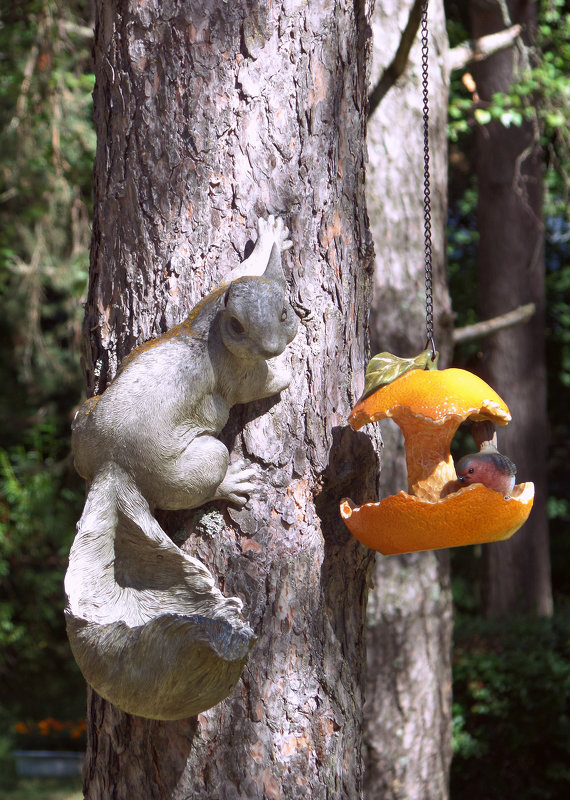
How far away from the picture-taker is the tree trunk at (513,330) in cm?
758

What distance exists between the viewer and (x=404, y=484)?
4281mm

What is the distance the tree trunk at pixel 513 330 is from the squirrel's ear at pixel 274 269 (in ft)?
20.0

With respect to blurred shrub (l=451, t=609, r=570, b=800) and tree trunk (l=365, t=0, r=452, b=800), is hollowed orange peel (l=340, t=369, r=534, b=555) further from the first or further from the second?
blurred shrub (l=451, t=609, r=570, b=800)

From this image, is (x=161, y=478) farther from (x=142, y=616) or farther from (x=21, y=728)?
(x=21, y=728)

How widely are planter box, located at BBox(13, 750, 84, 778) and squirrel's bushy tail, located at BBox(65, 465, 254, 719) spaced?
5.85m

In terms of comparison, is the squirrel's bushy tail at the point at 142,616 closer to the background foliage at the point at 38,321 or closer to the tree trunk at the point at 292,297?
the tree trunk at the point at 292,297

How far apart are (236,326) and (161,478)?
367mm

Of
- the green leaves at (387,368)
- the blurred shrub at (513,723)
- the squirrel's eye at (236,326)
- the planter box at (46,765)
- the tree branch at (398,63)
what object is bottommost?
the planter box at (46,765)

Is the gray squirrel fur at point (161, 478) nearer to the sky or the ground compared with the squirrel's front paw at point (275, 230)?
nearer to the ground

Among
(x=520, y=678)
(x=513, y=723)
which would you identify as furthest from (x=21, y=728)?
(x=520, y=678)

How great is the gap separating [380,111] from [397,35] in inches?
19.2

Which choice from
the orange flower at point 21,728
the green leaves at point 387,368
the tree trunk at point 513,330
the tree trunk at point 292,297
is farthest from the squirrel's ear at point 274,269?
the orange flower at point 21,728

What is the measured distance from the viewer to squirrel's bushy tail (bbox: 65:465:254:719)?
164cm

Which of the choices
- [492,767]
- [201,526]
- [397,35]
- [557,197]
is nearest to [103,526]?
[201,526]
